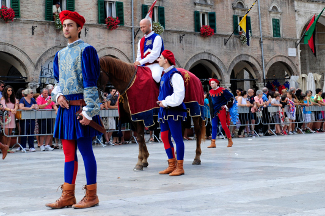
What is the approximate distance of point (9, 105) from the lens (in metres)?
13.6

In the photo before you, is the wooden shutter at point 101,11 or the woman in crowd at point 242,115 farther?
the wooden shutter at point 101,11

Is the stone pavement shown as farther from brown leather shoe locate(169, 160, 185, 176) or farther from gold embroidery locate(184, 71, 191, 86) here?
gold embroidery locate(184, 71, 191, 86)

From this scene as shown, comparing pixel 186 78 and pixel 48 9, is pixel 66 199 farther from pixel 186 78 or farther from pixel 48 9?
pixel 48 9

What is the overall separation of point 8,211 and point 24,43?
20210 millimetres

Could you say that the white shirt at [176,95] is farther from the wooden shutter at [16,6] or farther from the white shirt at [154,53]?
the wooden shutter at [16,6]

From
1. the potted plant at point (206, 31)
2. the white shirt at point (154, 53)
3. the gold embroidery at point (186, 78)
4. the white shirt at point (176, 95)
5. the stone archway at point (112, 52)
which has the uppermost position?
the potted plant at point (206, 31)

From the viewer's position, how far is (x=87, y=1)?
25531 mm

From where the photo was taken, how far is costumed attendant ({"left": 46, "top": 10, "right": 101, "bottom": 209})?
4.74 m

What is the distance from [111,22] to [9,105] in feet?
43.1

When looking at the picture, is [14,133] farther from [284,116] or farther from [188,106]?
[284,116]

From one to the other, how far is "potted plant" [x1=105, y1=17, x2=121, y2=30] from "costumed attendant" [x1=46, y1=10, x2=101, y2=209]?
69.6 feet

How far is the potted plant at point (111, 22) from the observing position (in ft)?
84.6

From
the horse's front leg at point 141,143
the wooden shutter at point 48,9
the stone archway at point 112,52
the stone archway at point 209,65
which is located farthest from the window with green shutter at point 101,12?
the horse's front leg at point 141,143

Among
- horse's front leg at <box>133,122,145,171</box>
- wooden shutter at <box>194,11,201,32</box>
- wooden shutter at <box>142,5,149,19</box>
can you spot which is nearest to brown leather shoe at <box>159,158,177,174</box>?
horse's front leg at <box>133,122,145,171</box>
